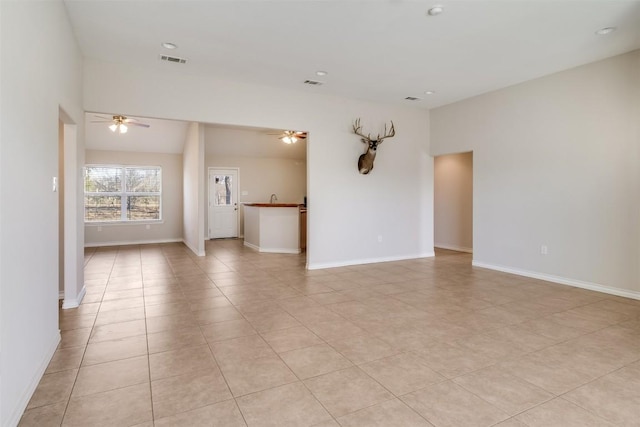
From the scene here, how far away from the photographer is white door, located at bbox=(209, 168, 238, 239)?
1009 cm

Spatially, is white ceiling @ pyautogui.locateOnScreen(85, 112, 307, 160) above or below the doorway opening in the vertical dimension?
above

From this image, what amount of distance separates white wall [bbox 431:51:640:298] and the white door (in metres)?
6.61

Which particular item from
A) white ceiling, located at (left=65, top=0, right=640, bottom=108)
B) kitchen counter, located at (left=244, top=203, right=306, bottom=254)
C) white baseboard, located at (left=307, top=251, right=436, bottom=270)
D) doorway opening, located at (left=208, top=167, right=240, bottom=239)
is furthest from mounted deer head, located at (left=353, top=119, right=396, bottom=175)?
doorway opening, located at (left=208, top=167, right=240, bottom=239)

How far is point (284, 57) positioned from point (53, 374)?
3805 mm

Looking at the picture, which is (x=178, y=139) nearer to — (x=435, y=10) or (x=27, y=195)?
(x=27, y=195)

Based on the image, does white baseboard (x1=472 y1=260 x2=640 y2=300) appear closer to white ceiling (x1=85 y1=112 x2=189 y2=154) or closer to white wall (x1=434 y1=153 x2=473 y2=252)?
white wall (x1=434 y1=153 x2=473 y2=252)

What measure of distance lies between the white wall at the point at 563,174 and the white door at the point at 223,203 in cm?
661

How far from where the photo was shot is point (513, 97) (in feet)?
17.6

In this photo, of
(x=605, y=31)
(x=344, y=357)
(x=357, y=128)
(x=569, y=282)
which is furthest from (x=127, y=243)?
(x=605, y=31)

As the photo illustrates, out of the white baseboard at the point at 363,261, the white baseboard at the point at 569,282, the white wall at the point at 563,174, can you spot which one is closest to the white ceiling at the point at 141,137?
the white baseboard at the point at 363,261

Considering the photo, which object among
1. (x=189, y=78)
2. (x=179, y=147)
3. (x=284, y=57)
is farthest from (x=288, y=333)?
(x=179, y=147)

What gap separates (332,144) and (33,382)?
486 centimetres

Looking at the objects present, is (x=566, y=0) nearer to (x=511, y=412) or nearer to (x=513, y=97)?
(x=513, y=97)

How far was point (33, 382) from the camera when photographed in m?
2.15
